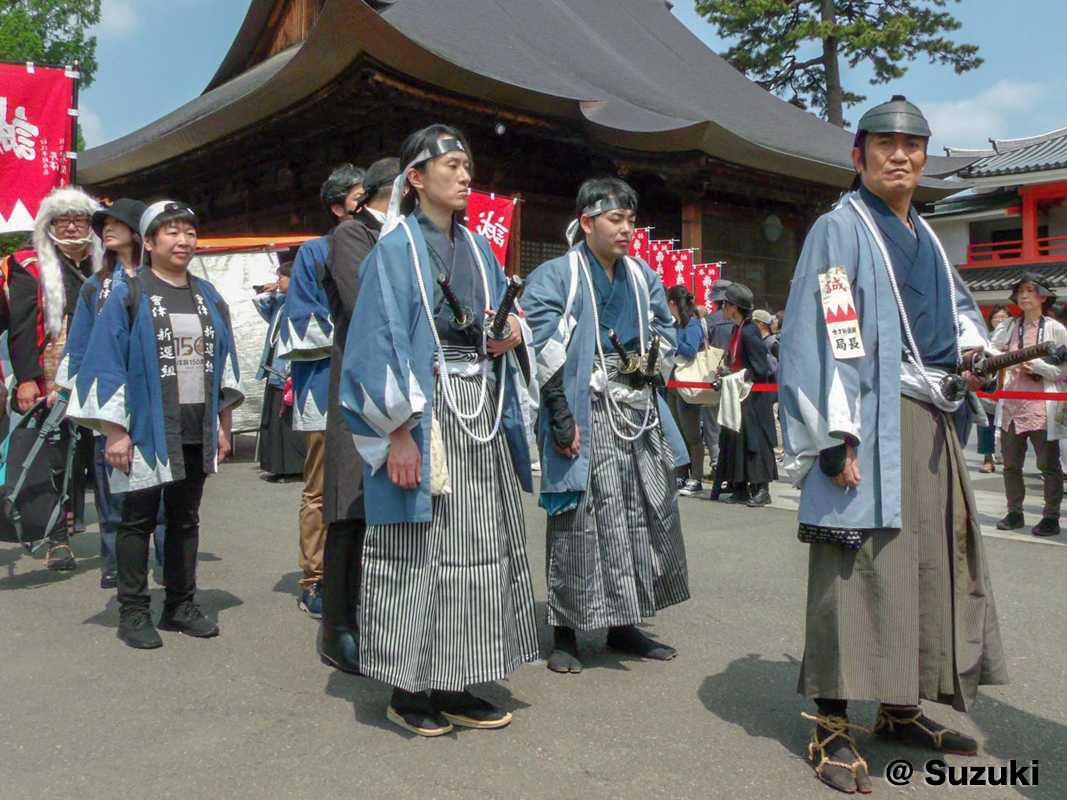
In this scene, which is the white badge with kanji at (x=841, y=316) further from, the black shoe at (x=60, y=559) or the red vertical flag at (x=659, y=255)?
the red vertical flag at (x=659, y=255)

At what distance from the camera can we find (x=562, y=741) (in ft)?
8.94

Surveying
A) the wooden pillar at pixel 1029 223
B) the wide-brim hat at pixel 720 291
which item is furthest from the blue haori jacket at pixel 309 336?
the wooden pillar at pixel 1029 223

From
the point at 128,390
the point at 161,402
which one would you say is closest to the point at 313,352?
the point at 161,402

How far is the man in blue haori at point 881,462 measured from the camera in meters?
2.43

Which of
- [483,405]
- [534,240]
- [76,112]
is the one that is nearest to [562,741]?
[483,405]

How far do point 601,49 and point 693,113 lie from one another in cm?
233

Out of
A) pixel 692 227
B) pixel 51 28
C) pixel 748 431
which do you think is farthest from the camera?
pixel 51 28

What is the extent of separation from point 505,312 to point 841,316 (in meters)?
0.98

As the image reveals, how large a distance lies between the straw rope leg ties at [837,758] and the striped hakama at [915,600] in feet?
0.33

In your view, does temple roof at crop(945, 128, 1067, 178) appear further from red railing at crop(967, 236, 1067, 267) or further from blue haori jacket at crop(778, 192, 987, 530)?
blue haori jacket at crop(778, 192, 987, 530)

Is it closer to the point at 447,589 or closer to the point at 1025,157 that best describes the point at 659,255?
the point at 447,589

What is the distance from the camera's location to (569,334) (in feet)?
11.2

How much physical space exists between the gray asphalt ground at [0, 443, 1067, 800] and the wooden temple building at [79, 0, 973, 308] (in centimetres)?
600

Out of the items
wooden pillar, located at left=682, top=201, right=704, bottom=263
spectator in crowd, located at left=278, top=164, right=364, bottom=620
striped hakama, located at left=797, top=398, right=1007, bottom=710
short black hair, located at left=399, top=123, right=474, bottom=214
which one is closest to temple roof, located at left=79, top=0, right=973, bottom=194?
wooden pillar, located at left=682, top=201, right=704, bottom=263
